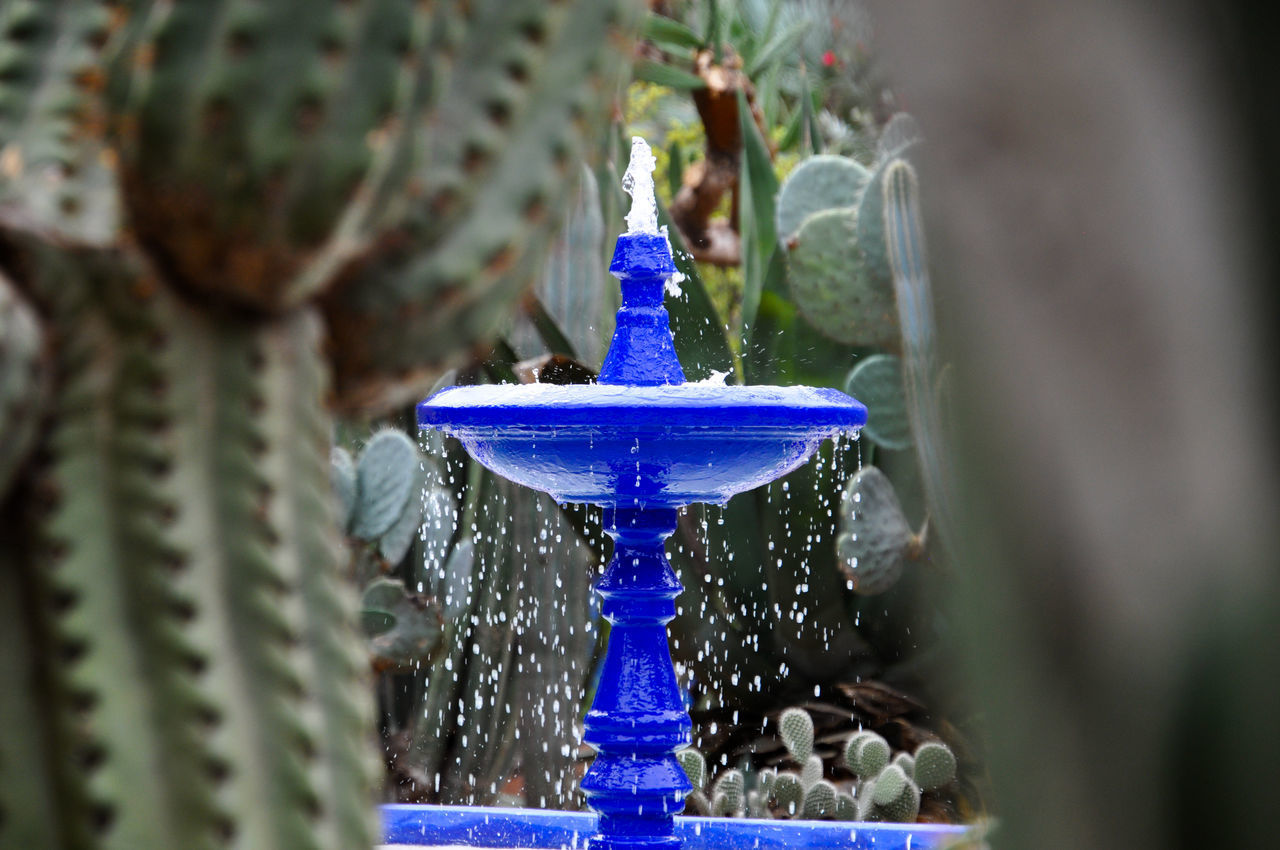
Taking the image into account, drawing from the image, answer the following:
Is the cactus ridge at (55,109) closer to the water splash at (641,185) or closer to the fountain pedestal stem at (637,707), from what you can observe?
the fountain pedestal stem at (637,707)

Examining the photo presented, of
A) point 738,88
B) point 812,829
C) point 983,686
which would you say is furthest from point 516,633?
point 983,686

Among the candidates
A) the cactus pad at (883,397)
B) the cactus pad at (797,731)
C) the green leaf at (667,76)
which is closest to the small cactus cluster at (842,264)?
the cactus pad at (883,397)

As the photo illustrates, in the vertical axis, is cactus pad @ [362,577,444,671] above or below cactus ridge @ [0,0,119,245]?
below

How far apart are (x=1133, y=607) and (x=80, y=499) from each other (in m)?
0.74

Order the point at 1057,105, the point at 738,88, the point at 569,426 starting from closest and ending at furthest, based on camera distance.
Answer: the point at 1057,105 < the point at 569,426 < the point at 738,88

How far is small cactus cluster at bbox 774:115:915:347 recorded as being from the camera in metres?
4.38

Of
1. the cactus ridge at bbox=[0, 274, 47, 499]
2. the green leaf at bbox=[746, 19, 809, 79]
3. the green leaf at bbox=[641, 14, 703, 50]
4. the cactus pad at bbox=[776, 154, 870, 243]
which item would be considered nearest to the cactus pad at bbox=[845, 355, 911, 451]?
the cactus pad at bbox=[776, 154, 870, 243]

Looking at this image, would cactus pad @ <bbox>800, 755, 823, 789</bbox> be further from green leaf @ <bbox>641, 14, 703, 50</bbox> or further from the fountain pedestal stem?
green leaf @ <bbox>641, 14, 703, 50</bbox>

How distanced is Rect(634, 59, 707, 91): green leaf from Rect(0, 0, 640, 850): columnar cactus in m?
4.32

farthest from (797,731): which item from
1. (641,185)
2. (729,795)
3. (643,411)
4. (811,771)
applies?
(643,411)

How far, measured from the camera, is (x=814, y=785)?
431 cm

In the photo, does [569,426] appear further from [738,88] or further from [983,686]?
[738,88]

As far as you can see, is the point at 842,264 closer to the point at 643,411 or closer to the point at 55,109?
the point at 643,411

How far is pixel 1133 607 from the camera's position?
0.43 meters
